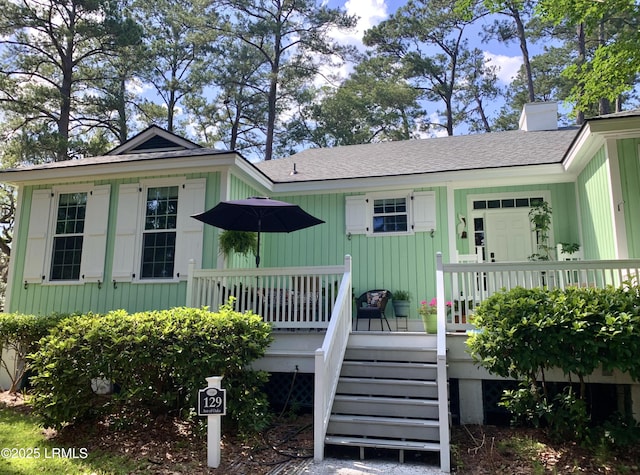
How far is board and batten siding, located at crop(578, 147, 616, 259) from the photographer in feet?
19.1

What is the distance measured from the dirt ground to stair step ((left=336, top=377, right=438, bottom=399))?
1.77ft

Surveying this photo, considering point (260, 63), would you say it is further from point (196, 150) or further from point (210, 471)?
point (210, 471)

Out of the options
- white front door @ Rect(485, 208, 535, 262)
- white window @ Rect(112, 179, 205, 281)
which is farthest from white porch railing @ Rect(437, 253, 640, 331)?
white window @ Rect(112, 179, 205, 281)

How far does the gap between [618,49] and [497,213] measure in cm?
314

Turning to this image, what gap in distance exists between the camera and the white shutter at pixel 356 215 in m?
8.26

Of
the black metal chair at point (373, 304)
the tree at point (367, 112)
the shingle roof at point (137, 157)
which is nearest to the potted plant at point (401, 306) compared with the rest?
the black metal chair at point (373, 304)

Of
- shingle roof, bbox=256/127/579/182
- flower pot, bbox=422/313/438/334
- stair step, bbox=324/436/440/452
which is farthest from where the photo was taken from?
shingle roof, bbox=256/127/579/182

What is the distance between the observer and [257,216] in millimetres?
6375

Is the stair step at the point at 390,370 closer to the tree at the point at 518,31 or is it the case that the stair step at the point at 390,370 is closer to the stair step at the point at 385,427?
the stair step at the point at 385,427

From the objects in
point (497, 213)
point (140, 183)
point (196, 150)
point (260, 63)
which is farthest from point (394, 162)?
point (260, 63)

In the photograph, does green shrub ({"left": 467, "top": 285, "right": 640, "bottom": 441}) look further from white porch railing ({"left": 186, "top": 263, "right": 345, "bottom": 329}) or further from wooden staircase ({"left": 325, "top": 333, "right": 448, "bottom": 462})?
white porch railing ({"left": 186, "top": 263, "right": 345, "bottom": 329})

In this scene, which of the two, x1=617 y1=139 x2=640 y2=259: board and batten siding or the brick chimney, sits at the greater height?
the brick chimney

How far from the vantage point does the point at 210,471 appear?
3848mm

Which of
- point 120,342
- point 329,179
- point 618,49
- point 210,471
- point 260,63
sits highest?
point 260,63
